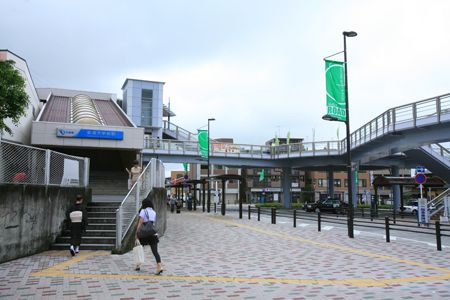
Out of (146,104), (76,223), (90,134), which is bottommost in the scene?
(76,223)

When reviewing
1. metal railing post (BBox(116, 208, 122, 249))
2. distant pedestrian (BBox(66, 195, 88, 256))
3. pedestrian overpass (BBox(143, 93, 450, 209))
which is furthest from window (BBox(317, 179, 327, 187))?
distant pedestrian (BBox(66, 195, 88, 256))

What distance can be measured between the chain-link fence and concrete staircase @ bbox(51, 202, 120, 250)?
136 cm

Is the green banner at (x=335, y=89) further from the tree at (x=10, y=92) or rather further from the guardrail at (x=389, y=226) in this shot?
the tree at (x=10, y=92)

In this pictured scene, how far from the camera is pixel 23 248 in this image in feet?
33.9

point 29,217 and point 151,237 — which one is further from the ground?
point 29,217

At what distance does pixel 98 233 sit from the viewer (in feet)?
41.3

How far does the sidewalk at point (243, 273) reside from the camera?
6.91 meters

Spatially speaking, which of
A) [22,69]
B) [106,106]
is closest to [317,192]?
[106,106]

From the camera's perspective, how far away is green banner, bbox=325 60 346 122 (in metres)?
16.3

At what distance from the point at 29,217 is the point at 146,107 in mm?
54369

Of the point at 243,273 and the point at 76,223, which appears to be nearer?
the point at 243,273

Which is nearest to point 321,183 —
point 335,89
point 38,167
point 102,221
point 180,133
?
point 180,133

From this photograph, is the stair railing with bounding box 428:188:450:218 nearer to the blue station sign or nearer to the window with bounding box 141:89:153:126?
the blue station sign

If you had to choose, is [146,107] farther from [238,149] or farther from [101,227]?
[101,227]
